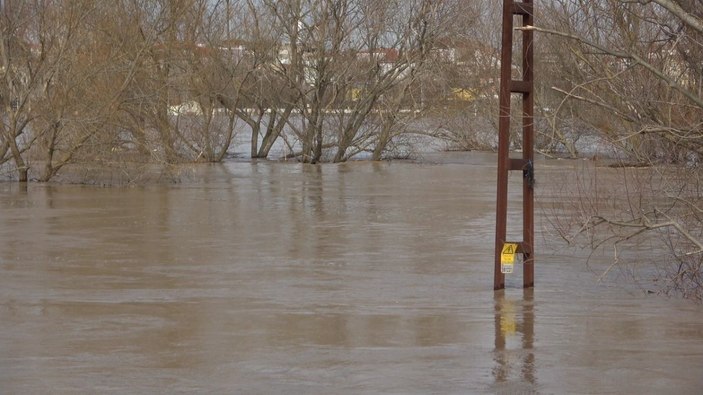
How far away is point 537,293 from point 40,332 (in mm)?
5003

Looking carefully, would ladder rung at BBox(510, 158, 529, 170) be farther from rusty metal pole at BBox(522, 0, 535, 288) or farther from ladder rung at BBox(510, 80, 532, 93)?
ladder rung at BBox(510, 80, 532, 93)

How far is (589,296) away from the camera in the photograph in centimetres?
1230

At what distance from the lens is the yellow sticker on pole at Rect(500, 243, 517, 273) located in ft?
38.5

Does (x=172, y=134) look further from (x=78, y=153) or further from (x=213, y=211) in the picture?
(x=213, y=211)

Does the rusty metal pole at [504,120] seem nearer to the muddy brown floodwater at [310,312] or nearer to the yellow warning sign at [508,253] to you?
the yellow warning sign at [508,253]

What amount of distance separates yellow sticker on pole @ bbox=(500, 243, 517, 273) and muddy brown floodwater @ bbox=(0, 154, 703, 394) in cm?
34

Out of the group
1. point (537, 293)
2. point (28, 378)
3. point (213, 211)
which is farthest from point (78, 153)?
point (28, 378)

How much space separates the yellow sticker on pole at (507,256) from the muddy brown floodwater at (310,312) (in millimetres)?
339

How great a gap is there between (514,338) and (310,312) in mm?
2089

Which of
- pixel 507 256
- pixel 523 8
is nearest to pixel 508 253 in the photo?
pixel 507 256

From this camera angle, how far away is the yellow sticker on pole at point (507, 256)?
11.7 metres

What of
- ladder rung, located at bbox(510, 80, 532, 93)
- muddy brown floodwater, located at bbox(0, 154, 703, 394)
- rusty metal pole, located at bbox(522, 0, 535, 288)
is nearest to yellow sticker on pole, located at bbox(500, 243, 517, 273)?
rusty metal pole, located at bbox(522, 0, 535, 288)

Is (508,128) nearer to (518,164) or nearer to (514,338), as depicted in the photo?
(518,164)

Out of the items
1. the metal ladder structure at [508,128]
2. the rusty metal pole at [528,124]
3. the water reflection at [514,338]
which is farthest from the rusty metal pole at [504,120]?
the water reflection at [514,338]
